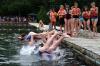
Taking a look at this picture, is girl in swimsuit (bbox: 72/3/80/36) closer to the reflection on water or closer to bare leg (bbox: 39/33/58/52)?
the reflection on water

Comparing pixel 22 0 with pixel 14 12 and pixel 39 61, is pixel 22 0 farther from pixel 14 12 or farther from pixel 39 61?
pixel 39 61

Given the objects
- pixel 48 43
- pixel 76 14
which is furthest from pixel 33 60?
pixel 76 14

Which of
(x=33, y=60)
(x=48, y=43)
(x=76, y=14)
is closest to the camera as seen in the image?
(x=33, y=60)

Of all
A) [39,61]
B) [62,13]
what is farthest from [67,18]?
[39,61]

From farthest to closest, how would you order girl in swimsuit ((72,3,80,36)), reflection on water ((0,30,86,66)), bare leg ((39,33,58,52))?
1. girl in swimsuit ((72,3,80,36))
2. bare leg ((39,33,58,52))
3. reflection on water ((0,30,86,66))

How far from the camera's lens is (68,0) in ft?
113

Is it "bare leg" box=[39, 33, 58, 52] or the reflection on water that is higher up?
"bare leg" box=[39, 33, 58, 52]

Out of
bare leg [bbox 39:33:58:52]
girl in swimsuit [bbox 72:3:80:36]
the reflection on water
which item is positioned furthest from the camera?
girl in swimsuit [bbox 72:3:80:36]

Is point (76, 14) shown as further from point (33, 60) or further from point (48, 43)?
point (33, 60)

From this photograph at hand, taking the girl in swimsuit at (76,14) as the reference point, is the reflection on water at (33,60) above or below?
below

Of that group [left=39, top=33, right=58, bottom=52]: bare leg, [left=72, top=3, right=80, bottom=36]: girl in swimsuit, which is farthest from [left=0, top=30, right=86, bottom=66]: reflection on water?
[left=72, top=3, right=80, bottom=36]: girl in swimsuit

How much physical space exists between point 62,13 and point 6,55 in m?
8.40

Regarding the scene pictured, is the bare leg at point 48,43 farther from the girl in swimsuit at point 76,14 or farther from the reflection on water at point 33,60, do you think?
the girl in swimsuit at point 76,14

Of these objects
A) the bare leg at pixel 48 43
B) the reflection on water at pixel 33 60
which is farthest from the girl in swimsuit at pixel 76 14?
the bare leg at pixel 48 43
